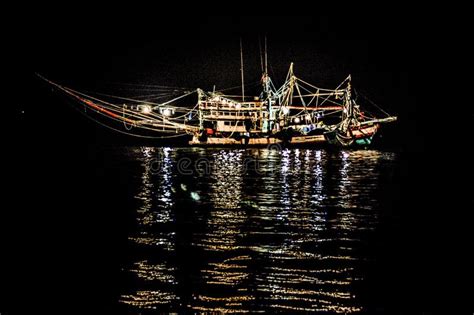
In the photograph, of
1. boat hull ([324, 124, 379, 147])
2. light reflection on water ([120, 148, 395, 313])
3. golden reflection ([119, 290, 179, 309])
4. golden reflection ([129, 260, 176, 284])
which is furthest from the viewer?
boat hull ([324, 124, 379, 147])

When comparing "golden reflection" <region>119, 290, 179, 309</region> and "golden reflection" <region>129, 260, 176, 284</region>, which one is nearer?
"golden reflection" <region>119, 290, 179, 309</region>

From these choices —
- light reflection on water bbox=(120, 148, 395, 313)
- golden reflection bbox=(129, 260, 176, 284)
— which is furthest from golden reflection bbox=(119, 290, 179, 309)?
golden reflection bbox=(129, 260, 176, 284)

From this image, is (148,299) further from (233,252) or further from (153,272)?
(233,252)

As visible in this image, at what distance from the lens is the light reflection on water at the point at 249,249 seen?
5.83m

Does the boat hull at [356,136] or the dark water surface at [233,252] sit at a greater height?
the boat hull at [356,136]

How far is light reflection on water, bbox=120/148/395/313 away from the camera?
19.1 feet

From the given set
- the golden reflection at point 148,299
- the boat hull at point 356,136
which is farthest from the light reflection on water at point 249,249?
the boat hull at point 356,136

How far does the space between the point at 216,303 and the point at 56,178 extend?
53.9 ft

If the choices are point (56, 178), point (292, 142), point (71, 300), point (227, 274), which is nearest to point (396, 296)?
point (227, 274)

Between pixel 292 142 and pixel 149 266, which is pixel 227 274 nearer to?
pixel 149 266

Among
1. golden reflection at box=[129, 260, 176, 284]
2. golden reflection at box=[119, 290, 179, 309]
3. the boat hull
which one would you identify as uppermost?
the boat hull

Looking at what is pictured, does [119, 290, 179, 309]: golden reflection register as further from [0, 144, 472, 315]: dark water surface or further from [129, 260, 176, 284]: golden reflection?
[129, 260, 176, 284]: golden reflection

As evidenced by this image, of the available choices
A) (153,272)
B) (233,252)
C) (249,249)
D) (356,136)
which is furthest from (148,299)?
(356,136)

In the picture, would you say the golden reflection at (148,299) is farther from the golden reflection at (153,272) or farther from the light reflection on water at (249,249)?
the golden reflection at (153,272)
